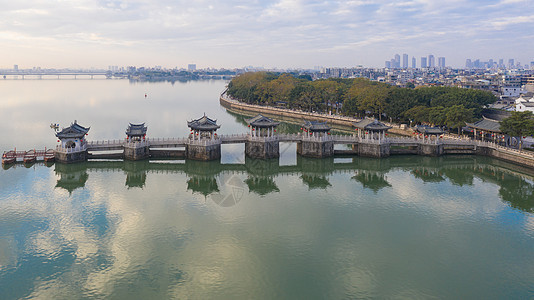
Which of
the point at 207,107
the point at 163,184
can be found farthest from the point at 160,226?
the point at 207,107

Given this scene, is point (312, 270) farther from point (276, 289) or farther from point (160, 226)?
point (160, 226)

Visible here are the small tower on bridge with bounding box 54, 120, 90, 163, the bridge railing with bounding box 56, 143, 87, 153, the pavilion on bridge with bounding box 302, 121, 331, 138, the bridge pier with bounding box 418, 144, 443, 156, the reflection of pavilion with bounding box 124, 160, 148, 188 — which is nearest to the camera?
the reflection of pavilion with bounding box 124, 160, 148, 188

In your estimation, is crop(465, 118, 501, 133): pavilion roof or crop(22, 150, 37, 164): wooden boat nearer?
crop(22, 150, 37, 164): wooden boat

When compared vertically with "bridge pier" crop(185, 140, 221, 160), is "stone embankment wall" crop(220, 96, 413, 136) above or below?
above

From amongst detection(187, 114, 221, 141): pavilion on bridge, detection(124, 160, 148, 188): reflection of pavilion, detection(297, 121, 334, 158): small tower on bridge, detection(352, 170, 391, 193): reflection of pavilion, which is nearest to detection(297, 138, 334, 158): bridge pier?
detection(297, 121, 334, 158): small tower on bridge

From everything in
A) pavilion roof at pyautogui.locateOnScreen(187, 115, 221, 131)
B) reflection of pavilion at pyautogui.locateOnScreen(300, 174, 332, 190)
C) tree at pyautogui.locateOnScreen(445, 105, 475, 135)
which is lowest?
reflection of pavilion at pyautogui.locateOnScreen(300, 174, 332, 190)

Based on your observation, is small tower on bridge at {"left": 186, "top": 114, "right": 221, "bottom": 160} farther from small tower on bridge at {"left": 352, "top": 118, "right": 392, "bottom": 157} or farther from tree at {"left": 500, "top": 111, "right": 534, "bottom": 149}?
tree at {"left": 500, "top": 111, "right": 534, "bottom": 149}
